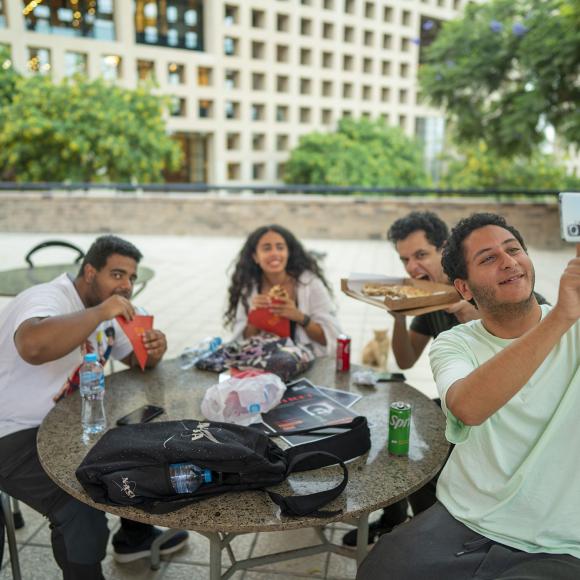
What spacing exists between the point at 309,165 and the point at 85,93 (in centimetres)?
2421

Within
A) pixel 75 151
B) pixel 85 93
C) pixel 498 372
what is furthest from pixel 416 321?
pixel 85 93

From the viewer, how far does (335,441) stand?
5.66 ft

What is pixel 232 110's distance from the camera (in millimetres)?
47562

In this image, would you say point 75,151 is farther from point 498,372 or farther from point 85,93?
point 498,372

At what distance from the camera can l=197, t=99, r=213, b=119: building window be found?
45.4m

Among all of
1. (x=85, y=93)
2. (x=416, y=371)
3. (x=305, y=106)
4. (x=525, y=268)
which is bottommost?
(x=416, y=371)

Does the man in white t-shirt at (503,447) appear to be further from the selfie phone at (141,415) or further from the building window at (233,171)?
the building window at (233,171)

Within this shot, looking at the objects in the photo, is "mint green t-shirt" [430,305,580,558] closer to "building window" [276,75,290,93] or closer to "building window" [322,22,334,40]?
Result: "building window" [276,75,290,93]

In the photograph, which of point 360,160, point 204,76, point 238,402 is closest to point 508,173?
point 360,160

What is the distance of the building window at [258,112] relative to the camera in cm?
4831

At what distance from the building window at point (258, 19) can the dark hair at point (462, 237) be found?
4995 cm

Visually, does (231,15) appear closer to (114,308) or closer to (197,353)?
(197,353)

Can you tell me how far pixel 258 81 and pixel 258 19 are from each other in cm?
492

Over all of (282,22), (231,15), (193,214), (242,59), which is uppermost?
(282,22)
